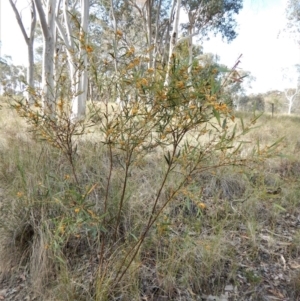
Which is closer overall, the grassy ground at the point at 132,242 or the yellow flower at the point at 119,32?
the yellow flower at the point at 119,32

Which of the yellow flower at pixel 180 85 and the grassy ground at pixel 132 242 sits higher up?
the yellow flower at pixel 180 85

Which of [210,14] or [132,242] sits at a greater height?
[210,14]

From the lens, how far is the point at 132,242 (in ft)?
5.78

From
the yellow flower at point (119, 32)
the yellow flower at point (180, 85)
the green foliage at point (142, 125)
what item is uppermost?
the yellow flower at point (119, 32)

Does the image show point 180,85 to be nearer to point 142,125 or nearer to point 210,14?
point 142,125

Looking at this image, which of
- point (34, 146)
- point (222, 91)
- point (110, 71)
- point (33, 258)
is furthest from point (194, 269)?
point (34, 146)

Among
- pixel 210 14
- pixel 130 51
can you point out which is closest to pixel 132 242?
→ pixel 130 51

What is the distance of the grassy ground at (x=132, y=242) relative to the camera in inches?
57.6

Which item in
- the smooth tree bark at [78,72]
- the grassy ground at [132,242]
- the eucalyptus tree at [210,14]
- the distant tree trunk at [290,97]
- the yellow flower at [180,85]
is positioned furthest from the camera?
the distant tree trunk at [290,97]

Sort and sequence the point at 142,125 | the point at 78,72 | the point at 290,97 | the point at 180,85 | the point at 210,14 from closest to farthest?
the point at 180,85 < the point at 142,125 < the point at 78,72 < the point at 210,14 < the point at 290,97

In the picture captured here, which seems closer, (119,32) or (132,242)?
(119,32)

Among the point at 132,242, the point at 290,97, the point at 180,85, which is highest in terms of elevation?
the point at 290,97

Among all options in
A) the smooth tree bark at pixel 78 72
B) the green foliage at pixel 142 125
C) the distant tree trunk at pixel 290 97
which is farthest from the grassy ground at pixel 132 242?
the distant tree trunk at pixel 290 97

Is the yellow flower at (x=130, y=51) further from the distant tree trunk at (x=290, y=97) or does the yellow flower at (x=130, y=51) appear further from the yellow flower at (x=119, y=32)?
the distant tree trunk at (x=290, y=97)
